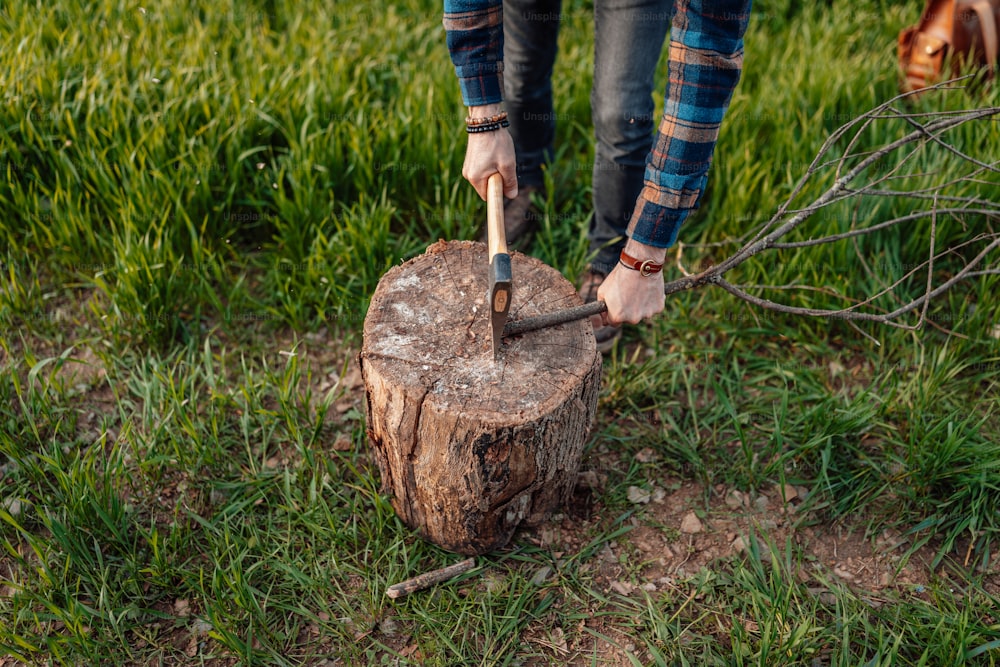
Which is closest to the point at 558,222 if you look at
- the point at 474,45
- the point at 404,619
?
the point at 474,45

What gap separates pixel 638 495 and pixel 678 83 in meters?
1.26

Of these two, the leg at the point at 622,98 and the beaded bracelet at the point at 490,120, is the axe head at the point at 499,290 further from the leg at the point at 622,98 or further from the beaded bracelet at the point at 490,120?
the leg at the point at 622,98

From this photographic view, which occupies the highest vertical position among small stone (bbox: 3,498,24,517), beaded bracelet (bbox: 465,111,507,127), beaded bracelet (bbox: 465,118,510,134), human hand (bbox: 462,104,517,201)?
beaded bracelet (bbox: 465,111,507,127)

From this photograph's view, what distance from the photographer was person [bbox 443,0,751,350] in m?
1.74

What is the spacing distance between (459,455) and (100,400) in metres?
1.45

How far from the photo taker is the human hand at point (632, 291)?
1931 millimetres

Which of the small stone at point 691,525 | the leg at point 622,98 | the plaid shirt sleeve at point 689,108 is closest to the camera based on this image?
the plaid shirt sleeve at point 689,108

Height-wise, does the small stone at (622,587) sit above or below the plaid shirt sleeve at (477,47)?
below

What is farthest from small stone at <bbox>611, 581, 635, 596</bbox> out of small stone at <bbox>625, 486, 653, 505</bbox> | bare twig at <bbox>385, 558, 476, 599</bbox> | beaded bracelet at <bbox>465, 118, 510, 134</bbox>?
beaded bracelet at <bbox>465, 118, 510, 134</bbox>

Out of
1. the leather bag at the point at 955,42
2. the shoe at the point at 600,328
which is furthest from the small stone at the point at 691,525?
the leather bag at the point at 955,42

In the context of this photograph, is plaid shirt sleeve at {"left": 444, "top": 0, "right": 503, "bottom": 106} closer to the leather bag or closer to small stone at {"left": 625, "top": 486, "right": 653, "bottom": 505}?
small stone at {"left": 625, "top": 486, "right": 653, "bottom": 505}

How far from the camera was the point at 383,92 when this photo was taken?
3.46 meters

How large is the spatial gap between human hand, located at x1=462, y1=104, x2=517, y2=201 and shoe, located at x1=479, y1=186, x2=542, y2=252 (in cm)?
86

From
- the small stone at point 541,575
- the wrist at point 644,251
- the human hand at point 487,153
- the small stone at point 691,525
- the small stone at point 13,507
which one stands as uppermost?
the human hand at point 487,153
